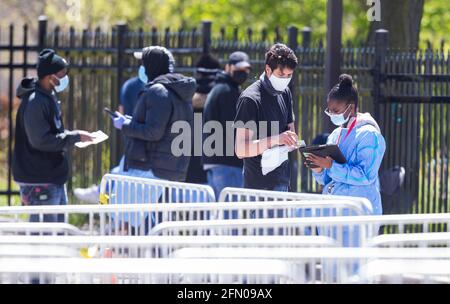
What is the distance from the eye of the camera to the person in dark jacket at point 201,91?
11.9 metres

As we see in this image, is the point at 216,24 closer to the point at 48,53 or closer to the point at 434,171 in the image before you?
the point at 434,171

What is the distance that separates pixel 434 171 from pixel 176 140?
3725mm

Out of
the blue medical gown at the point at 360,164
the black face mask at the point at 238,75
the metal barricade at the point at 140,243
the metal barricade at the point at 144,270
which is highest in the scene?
the black face mask at the point at 238,75

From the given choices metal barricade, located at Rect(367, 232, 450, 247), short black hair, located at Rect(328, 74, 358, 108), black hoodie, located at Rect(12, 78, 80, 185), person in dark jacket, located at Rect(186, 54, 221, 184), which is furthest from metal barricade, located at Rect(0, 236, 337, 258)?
person in dark jacket, located at Rect(186, 54, 221, 184)

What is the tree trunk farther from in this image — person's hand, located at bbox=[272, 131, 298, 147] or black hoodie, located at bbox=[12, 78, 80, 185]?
person's hand, located at bbox=[272, 131, 298, 147]

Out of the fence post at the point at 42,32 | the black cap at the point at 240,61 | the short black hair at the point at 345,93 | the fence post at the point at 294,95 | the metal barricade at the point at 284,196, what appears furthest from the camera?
the fence post at the point at 42,32

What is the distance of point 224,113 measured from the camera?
11.1 m

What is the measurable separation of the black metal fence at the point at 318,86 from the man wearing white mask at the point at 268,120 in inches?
133

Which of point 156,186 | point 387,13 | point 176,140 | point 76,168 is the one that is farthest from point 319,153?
point 387,13

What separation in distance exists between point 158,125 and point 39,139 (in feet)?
3.23

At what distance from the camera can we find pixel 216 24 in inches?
993

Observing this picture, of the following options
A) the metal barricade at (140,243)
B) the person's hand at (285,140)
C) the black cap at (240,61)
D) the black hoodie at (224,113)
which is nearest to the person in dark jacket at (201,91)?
the black hoodie at (224,113)

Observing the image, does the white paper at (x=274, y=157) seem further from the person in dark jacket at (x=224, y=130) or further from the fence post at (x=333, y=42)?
the person in dark jacket at (x=224, y=130)
